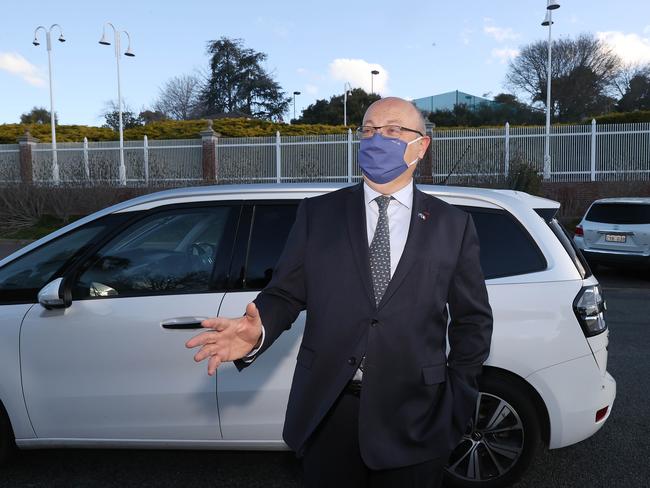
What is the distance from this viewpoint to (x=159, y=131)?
107 ft

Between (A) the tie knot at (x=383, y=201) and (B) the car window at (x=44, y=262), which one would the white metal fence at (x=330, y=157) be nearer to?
(B) the car window at (x=44, y=262)

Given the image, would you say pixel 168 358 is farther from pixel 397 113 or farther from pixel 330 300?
pixel 397 113

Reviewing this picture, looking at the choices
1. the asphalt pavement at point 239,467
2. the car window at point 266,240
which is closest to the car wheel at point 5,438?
the asphalt pavement at point 239,467

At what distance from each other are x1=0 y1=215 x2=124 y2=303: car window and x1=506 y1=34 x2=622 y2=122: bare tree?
51585mm

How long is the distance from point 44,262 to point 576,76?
52.1m

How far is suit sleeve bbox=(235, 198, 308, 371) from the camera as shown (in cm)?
195

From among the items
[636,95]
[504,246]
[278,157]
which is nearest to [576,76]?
[636,95]

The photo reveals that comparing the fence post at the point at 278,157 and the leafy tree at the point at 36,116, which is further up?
the leafy tree at the point at 36,116

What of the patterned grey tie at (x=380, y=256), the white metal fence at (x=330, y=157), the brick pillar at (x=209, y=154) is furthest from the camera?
the brick pillar at (x=209, y=154)

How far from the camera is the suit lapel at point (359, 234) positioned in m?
1.84

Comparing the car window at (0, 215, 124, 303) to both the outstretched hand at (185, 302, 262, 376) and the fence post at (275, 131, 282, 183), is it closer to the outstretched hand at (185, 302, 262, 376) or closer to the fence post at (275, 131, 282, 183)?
the outstretched hand at (185, 302, 262, 376)

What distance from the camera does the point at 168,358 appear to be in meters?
3.13

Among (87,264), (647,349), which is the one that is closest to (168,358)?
(87,264)

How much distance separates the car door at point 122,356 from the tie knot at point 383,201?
1432mm
